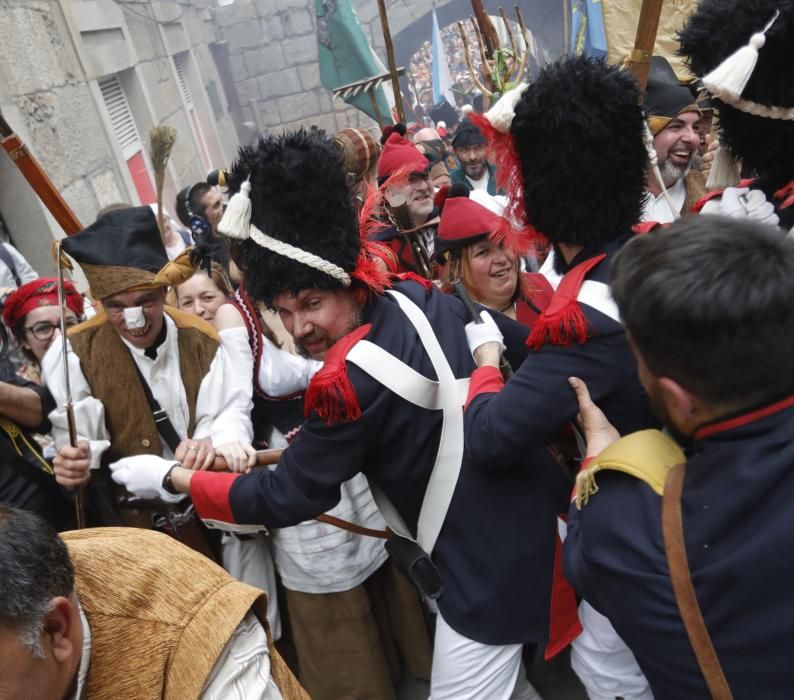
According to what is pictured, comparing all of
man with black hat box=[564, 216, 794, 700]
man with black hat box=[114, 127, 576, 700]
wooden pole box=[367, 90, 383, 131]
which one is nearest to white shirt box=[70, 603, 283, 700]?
man with black hat box=[114, 127, 576, 700]

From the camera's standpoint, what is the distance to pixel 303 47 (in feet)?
70.7

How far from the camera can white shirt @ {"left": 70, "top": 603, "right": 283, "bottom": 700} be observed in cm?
138

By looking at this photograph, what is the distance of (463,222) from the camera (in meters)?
2.95

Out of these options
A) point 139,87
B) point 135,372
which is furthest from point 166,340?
point 139,87

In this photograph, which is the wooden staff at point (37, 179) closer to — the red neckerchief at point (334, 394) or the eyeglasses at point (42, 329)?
the eyeglasses at point (42, 329)

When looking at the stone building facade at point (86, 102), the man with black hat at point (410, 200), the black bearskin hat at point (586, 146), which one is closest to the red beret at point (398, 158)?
the man with black hat at point (410, 200)

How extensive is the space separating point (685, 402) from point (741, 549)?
0.82 ft

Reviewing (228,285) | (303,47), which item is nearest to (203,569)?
(228,285)

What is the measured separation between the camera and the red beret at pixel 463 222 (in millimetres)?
2912

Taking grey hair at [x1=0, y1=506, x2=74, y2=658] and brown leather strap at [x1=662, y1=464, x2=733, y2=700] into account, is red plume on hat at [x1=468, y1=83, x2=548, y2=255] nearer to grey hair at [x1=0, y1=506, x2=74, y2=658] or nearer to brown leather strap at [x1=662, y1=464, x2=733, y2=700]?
brown leather strap at [x1=662, y1=464, x2=733, y2=700]

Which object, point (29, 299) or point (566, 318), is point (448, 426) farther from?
point (29, 299)

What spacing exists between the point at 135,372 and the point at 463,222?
4.69 ft

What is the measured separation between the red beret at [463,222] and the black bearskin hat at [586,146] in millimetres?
946

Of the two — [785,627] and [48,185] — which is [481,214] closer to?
[48,185]
